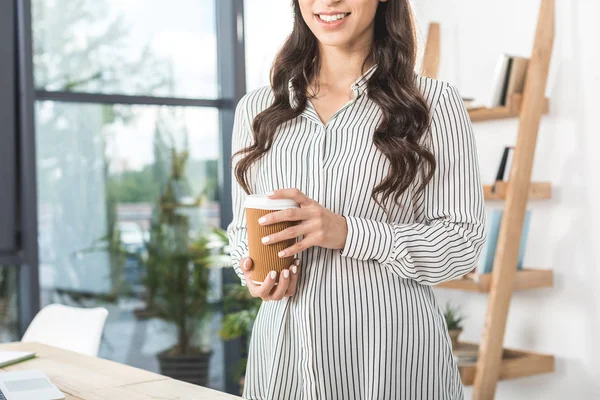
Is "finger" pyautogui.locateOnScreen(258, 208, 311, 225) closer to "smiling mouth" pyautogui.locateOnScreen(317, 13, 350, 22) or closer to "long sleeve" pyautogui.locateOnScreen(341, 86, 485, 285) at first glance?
"long sleeve" pyautogui.locateOnScreen(341, 86, 485, 285)

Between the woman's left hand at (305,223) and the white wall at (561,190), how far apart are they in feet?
6.98

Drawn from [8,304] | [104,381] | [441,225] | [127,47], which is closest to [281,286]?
[441,225]

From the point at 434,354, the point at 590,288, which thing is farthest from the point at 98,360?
the point at 590,288

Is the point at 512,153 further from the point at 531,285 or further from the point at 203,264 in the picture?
the point at 203,264

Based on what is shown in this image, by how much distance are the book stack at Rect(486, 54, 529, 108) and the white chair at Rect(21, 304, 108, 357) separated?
191 centimetres

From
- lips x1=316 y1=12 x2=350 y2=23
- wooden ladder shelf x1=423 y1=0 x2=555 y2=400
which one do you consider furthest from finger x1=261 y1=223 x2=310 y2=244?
wooden ladder shelf x1=423 y1=0 x2=555 y2=400

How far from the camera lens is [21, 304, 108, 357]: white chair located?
243cm

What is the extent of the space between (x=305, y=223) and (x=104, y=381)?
72cm

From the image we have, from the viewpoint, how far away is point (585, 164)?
10.4ft

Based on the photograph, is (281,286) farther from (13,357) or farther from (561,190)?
(561,190)

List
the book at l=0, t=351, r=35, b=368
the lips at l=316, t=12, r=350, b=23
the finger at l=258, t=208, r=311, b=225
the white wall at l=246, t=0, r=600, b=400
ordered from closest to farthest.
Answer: the finger at l=258, t=208, r=311, b=225, the lips at l=316, t=12, r=350, b=23, the book at l=0, t=351, r=35, b=368, the white wall at l=246, t=0, r=600, b=400

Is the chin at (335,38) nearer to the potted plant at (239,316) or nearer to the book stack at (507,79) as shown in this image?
the book stack at (507,79)

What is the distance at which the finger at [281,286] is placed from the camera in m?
1.37

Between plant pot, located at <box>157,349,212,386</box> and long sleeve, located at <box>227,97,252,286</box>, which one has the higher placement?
long sleeve, located at <box>227,97,252,286</box>
